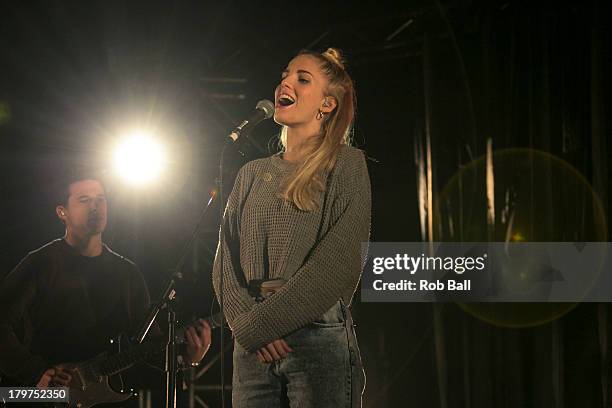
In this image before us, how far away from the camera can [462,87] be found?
15.4 feet

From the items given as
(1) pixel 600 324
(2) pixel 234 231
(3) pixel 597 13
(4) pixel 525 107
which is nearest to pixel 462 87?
(4) pixel 525 107

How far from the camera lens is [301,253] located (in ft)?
6.67

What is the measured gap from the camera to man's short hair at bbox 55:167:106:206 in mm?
4387

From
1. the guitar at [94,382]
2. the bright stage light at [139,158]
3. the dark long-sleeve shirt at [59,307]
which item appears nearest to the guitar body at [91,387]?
the guitar at [94,382]

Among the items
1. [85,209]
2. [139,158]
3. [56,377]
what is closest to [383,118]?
[139,158]

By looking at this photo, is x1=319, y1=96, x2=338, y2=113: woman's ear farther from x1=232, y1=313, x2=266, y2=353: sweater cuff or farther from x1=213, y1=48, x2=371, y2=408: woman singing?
x1=232, y1=313, x2=266, y2=353: sweater cuff

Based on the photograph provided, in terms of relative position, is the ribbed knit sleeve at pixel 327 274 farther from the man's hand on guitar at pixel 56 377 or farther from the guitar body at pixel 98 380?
the man's hand on guitar at pixel 56 377

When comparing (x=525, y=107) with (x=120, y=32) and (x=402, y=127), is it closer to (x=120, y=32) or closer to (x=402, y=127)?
(x=402, y=127)

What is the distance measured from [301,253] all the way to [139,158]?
3042mm

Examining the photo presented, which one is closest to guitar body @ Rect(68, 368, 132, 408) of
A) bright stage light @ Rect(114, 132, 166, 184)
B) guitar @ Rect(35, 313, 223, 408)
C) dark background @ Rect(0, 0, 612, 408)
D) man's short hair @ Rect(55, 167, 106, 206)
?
guitar @ Rect(35, 313, 223, 408)

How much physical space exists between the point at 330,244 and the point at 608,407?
7.76ft

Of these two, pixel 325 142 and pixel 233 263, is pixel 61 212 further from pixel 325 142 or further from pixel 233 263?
pixel 325 142

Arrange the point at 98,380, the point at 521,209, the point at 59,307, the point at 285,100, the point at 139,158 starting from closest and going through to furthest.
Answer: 1. the point at 285,100
2. the point at 98,380
3. the point at 59,307
4. the point at 521,209
5. the point at 139,158

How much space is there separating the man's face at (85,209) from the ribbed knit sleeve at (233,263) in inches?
90.6
